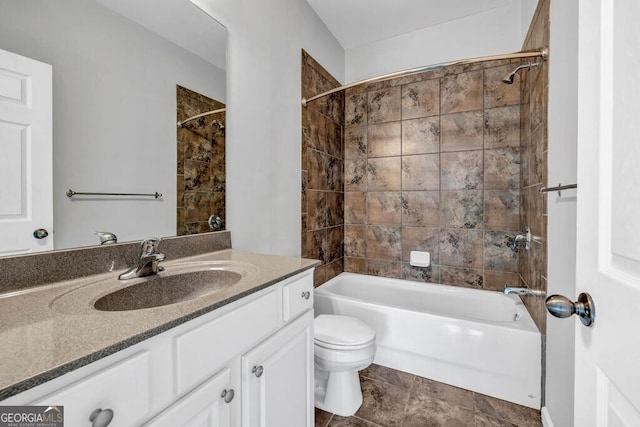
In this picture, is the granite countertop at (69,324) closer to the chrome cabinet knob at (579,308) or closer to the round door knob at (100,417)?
the round door knob at (100,417)

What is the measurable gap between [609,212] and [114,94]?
1510 mm

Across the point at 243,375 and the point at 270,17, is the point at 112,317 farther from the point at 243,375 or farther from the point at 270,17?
the point at 270,17

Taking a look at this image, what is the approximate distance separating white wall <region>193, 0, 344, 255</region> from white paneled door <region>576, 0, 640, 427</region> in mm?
1434

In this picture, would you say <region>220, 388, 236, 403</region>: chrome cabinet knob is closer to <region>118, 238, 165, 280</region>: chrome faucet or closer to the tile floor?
<region>118, 238, 165, 280</region>: chrome faucet

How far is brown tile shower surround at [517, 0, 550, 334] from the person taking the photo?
1.52 metres

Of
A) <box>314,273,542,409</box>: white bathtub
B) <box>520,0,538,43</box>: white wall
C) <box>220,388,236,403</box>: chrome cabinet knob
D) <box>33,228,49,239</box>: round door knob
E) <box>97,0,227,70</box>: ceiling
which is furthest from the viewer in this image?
<box>520,0,538,43</box>: white wall

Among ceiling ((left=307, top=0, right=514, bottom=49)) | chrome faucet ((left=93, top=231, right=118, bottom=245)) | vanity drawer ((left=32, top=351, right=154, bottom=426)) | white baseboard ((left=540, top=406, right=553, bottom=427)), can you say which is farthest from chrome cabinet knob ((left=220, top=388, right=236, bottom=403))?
ceiling ((left=307, top=0, right=514, bottom=49))

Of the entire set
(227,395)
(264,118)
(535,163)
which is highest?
(264,118)

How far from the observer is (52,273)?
0.90 meters

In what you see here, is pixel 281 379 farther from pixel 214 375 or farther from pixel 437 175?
pixel 437 175

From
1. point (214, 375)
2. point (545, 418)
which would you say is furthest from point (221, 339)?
point (545, 418)

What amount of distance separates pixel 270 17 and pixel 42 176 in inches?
61.8

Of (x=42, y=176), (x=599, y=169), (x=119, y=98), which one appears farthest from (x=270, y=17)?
(x=599, y=169)

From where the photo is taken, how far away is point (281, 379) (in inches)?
40.3
